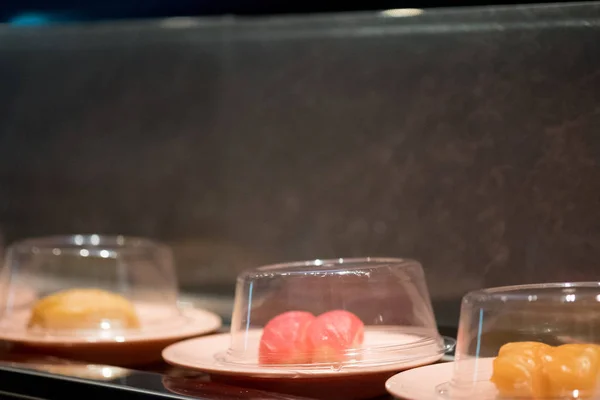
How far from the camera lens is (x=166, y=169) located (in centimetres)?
149

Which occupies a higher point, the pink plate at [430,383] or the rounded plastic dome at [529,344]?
the rounded plastic dome at [529,344]

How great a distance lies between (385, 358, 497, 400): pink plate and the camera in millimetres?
764

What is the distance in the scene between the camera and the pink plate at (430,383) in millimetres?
764

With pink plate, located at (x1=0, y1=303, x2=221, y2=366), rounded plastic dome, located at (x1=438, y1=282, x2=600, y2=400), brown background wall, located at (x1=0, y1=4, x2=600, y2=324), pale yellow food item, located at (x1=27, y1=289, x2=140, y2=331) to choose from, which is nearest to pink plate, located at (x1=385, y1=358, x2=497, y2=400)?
rounded plastic dome, located at (x1=438, y1=282, x2=600, y2=400)

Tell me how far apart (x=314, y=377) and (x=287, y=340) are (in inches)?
3.2

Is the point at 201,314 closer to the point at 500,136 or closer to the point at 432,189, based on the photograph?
the point at 432,189

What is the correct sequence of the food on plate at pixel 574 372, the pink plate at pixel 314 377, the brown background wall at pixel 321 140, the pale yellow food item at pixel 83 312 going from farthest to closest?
1. the pale yellow food item at pixel 83 312
2. the brown background wall at pixel 321 140
3. the pink plate at pixel 314 377
4. the food on plate at pixel 574 372

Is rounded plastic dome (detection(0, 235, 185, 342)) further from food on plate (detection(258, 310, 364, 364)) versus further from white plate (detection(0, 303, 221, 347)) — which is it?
food on plate (detection(258, 310, 364, 364))

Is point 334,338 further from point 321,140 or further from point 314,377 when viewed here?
point 321,140

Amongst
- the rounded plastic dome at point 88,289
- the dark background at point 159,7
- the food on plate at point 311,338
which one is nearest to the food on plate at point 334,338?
the food on plate at point 311,338

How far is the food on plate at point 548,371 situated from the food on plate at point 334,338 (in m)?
0.20

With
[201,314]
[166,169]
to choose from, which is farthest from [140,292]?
[166,169]

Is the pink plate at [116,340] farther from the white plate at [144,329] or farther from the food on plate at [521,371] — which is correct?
the food on plate at [521,371]

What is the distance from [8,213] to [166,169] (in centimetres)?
42
